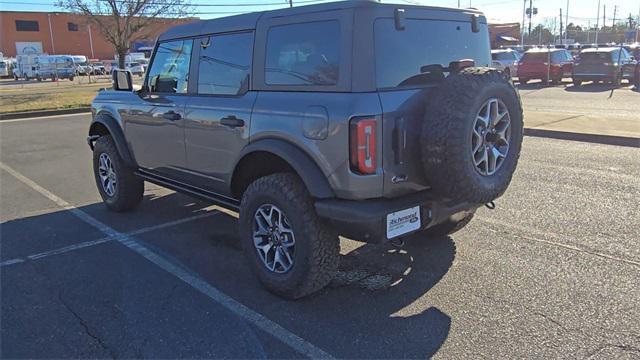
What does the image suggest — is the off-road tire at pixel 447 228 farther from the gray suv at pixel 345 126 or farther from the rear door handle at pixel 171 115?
the rear door handle at pixel 171 115

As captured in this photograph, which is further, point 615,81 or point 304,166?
point 615,81

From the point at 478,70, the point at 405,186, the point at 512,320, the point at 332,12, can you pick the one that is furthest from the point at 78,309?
the point at 478,70

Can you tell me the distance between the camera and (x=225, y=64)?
167 inches

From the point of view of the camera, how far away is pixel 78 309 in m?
3.60

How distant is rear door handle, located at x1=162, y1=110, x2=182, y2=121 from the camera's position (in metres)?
4.60

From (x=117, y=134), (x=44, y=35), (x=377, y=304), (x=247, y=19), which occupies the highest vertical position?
(x=44, y=35)

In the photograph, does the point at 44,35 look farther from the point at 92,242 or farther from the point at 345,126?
the point at 345,126

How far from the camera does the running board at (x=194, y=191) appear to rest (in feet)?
14.2

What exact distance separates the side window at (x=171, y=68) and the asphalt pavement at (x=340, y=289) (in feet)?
4.68

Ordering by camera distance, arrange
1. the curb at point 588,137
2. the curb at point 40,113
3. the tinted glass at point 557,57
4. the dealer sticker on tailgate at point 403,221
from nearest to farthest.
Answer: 1. the dealer sticker on tailgate at point 403,221
2. the curb at point 588,137
3. the curb at point 40,113
4. the tinted glass at point 557,57

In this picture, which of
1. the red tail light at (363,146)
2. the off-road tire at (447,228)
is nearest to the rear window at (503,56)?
the off-road tire at (447,228)

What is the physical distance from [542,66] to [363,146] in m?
22.2

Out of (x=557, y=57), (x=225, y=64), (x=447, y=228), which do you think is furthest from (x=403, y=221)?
(x=557, y=57)

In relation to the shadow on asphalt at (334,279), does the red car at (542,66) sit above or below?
above
